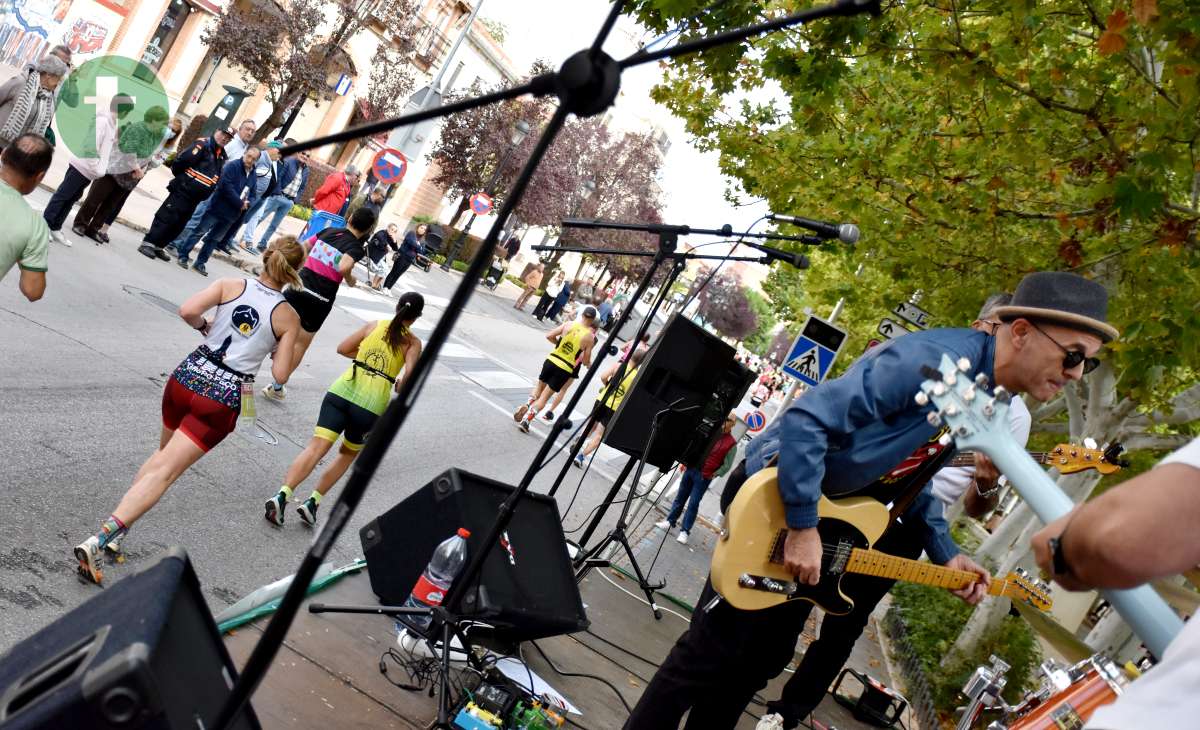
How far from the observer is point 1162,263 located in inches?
282

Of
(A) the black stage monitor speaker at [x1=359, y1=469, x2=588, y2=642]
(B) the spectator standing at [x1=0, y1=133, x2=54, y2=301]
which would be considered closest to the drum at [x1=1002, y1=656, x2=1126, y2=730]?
(A) the black stage monitor speaker at [x1=359, y1=469, x2=588, y2=642]

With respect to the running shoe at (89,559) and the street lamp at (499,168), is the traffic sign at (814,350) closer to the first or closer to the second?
the running shoe at (89,559)

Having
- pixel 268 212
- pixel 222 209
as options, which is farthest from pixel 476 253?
pixel 268 212

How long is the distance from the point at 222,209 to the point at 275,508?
8.35m

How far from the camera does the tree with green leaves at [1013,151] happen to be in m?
5.94

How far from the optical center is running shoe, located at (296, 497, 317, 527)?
21.9 ft

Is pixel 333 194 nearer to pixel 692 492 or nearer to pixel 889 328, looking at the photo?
pixel 692 492

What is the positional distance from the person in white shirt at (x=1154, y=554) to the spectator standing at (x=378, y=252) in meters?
19.0

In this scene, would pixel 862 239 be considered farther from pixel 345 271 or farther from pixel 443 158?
pixel 443 158

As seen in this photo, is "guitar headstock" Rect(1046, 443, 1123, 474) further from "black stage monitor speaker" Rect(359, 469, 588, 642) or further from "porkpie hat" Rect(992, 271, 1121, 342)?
"black stage monitor speaker" Rect(359, 469, 588, 642)

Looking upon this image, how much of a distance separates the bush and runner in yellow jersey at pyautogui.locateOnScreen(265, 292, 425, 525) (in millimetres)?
5507

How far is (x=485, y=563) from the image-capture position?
4.78 meters

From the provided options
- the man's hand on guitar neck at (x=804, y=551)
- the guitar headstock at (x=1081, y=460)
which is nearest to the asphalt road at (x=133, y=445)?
the man's hand on guitar neck at (x=804, y=551)

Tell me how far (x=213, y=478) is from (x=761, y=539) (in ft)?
14.2
